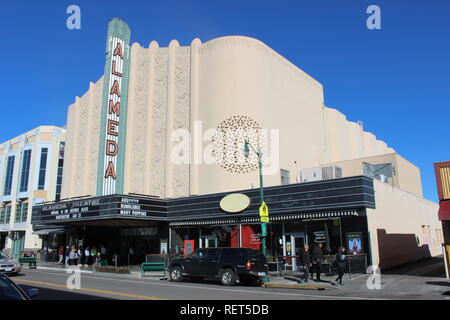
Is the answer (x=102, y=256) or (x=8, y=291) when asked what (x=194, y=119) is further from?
(x=8, y=291)

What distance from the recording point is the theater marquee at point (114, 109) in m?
33.3

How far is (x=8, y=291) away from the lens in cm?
664

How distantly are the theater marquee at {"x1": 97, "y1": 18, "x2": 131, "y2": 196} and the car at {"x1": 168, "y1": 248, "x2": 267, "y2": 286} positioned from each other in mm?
16169

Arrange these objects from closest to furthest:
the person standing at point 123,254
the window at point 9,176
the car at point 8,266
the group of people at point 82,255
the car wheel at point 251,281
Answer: the car wheel at point 251,281 < the car at point 8,266 < the group of people at point 82,255 < the person standing at point 123,254 < the window at point 9,176

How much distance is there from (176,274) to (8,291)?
43.5ft

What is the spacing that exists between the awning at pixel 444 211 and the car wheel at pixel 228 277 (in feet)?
30.7

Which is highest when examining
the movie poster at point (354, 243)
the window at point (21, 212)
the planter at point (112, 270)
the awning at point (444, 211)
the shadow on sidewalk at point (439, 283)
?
the window at point (21, 212)

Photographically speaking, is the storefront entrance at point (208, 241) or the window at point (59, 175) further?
the window at point (59, 175)

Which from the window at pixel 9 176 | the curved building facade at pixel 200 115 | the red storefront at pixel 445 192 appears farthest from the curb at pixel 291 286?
the window at pixel 9 176

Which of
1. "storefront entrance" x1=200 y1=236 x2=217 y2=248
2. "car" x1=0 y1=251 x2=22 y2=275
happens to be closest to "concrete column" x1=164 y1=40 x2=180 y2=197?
"storefront entrance" x1=200 y1=236 x2=217 y2=248

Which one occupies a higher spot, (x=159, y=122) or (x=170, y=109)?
(x=170, y=109)

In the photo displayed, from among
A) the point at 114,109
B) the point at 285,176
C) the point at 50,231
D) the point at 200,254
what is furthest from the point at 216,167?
the point at 50,231

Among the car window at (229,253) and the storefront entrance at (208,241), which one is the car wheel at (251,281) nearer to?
the car window at (229,253)
